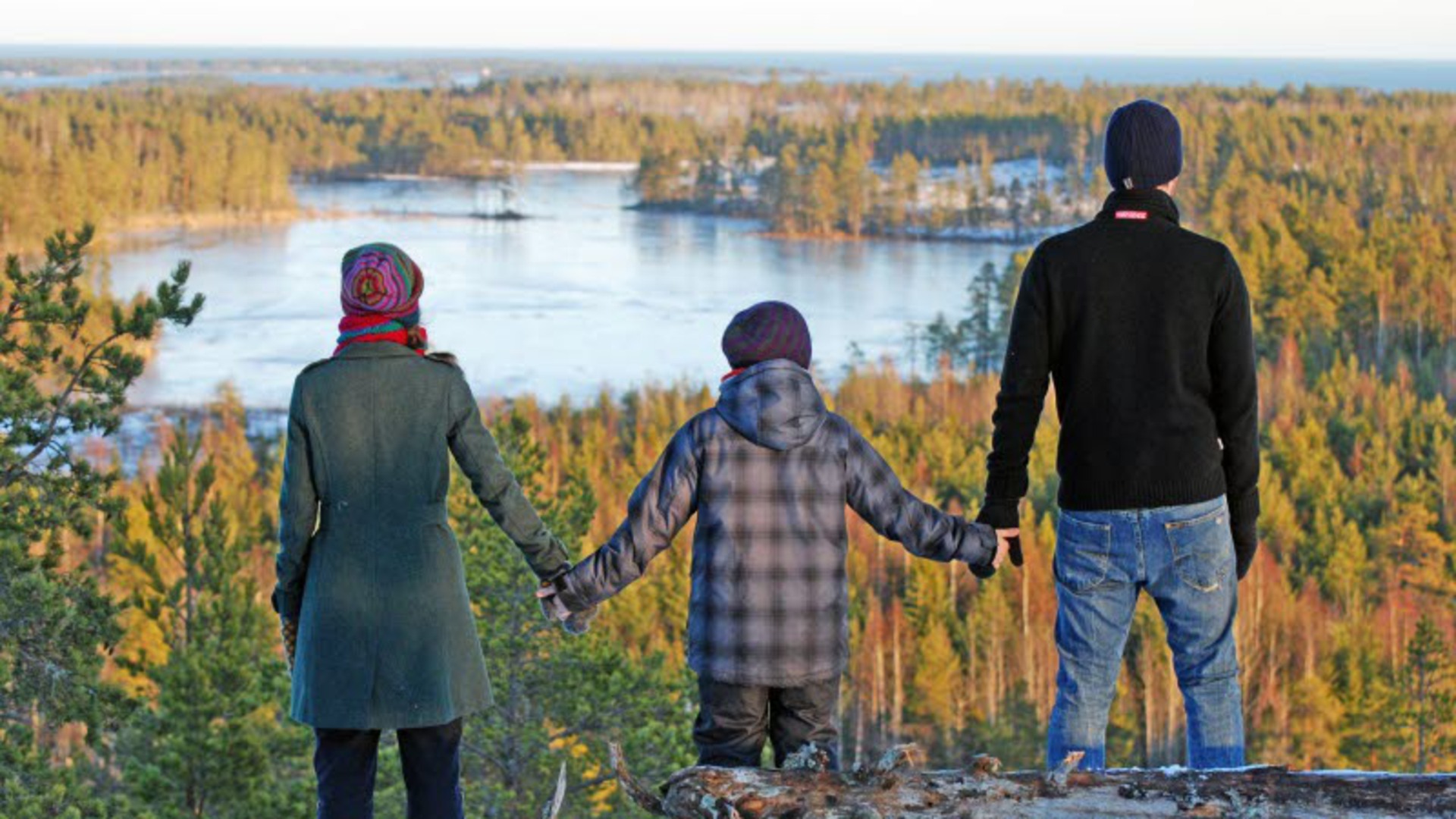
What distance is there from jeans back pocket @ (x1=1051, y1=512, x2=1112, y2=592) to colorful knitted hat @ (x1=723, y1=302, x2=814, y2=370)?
789 mm

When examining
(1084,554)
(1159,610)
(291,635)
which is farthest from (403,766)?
(1159,610)

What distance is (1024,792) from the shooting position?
4.14 m

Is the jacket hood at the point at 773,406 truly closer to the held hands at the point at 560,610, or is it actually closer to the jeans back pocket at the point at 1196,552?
the held hands at the point at 560,610

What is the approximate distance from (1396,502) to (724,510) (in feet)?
176

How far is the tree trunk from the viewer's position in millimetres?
4066

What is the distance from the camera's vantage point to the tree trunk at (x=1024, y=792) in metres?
4.07

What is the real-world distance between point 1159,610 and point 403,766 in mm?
1877

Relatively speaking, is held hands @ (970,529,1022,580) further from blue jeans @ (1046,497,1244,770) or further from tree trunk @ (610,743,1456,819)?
tree trunk @ (610,743,1456,819)

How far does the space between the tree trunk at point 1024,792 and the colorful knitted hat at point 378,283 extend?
1207 millimetres

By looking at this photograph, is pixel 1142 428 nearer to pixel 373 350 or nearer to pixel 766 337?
pixel 766 337

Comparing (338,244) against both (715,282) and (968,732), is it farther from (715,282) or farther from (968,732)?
(968,732)

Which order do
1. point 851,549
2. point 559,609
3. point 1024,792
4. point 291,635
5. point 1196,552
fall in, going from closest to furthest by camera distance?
Result: 1. point 1024,792
2. point 1196,552
3. point 291,635
4. point 559,609
5. point 851,549

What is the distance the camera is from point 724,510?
453cm

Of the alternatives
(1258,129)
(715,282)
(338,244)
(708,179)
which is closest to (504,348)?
(715,282)
